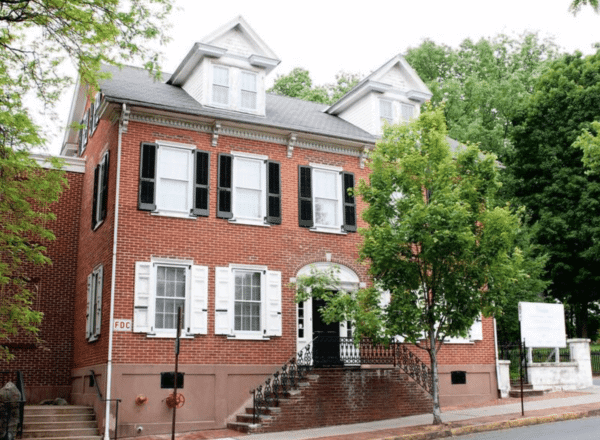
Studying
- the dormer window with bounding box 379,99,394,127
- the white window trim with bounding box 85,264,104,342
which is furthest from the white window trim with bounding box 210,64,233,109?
the white window trim with bounding box 85,264,104,342

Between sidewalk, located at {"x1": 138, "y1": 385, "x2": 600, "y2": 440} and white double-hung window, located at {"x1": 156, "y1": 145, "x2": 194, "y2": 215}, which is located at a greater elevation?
white double-hung window, located at {"x1": 156, "y1": 145, "x2": 194, "y2": 215}

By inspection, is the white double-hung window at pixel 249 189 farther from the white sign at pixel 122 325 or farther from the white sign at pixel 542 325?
the white sign at pixel 542 325

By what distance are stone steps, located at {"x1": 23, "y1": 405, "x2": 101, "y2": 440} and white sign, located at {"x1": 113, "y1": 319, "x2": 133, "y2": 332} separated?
7.74 ft

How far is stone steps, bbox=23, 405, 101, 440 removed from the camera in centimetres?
1516

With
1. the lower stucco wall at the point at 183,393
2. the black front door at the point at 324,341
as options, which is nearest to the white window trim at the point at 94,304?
the lower stucco wall at the point at 183,393

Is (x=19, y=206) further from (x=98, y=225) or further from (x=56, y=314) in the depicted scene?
(x=56, y=314)

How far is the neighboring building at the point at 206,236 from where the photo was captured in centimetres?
1625

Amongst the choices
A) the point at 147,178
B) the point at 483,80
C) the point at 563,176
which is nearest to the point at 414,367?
the point at 147,178

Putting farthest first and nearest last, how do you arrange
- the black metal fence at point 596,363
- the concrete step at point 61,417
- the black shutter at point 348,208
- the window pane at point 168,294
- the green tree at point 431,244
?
the black metal fence at point 596,363 < the black shutter at point 348,208 < the window pane at point 168,294 < the concrete step at point 61,417 < the green tree at point 431,244

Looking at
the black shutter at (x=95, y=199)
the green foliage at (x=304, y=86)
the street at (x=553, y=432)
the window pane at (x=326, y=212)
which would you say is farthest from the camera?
the green foliage at (x=304, y=86)

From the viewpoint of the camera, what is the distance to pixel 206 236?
57.0 ft

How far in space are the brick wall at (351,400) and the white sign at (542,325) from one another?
4636mm

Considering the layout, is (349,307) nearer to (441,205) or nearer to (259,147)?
(441,205)

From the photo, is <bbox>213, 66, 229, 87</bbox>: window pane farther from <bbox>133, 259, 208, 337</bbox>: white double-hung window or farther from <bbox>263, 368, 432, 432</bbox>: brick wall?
<bbox>263, 368, 432, 432</bbox>: brick wall
